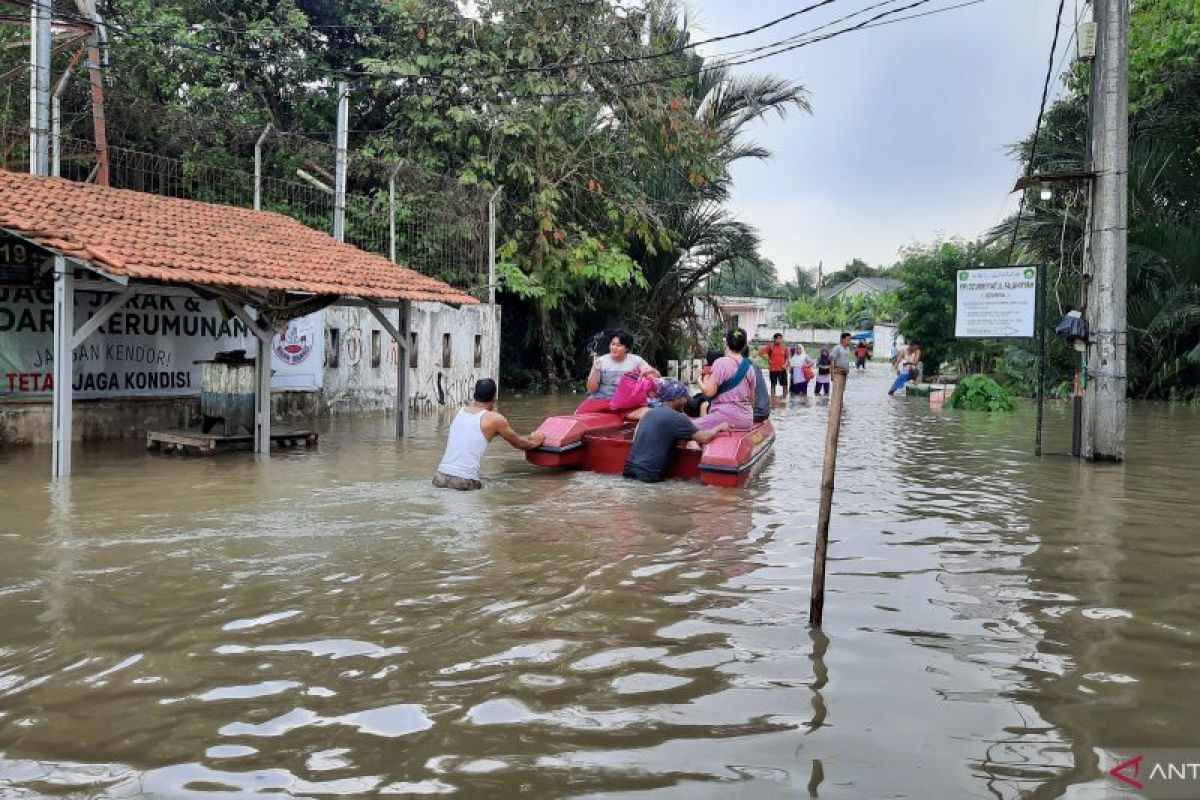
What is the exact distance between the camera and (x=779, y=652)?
16.9ft

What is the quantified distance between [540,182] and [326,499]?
1514 centimetres

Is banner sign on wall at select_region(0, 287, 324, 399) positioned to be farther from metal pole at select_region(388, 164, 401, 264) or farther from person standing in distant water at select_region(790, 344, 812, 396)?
person standing in distant water at select_region(790, 344, 812, 396)

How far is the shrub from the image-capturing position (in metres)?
22.6

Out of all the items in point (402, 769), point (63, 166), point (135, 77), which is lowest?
point (402, 769)

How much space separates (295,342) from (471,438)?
335 inches

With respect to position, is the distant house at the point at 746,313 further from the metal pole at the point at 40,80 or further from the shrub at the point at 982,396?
the metal pole at the point at 40,80

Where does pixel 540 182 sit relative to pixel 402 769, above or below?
above

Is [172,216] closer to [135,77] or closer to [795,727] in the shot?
[135,77]

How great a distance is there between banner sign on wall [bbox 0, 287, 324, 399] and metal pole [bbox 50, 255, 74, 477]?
9.39ft

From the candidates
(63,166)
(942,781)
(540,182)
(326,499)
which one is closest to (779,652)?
(942,781)

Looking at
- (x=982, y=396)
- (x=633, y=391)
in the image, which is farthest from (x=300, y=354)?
(x=982, y=396)

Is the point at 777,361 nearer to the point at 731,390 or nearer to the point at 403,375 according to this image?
the point at 403,375

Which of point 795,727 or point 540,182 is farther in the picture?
point 540,182

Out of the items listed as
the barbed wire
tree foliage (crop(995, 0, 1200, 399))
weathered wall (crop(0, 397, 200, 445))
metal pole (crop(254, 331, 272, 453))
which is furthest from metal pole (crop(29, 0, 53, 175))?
tree foliage (crop(995, 0, 1200, 399))
